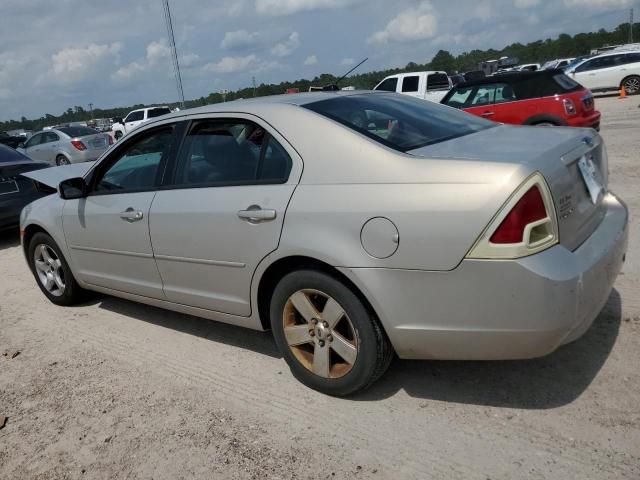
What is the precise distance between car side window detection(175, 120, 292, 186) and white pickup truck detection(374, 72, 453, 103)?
1456cm

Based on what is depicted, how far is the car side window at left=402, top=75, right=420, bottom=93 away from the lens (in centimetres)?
1738

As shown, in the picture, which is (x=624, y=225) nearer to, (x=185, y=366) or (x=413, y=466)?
(x=413, y=466)

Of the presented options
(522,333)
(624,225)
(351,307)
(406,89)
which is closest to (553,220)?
(522,333)

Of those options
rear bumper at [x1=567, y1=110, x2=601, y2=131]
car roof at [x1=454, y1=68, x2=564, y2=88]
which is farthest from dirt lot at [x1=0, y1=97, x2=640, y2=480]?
car roof at [x1=454, y1=68, x2=564, y2=88]

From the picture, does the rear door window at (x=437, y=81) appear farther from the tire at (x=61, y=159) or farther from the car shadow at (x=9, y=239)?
the car shadow at (x=9, y=239)

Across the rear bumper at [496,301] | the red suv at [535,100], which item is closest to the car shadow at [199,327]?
the rear bumper at [496,301]

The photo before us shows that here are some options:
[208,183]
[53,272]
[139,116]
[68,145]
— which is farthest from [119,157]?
[139,116]

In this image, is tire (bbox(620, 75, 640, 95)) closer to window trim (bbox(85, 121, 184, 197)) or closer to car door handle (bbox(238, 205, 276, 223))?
window trim (bbox(85, 121, 184, 197))

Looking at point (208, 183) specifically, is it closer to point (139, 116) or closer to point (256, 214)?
point (256, 214)

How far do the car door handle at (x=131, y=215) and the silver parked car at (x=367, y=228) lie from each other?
0.01 m

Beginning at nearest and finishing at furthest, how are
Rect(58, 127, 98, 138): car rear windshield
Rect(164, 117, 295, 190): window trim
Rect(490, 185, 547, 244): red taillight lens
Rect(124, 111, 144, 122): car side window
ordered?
Rect(490, 185, 547, 244): red taillight lens → Rect(164, 117, 295, 190): window trim → Rect(58, 127, 98, 138): car rear windshield → Rect(124, 111, 144, 122): car side window

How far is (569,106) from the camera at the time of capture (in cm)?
927

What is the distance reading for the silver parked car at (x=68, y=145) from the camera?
1783 centimetres

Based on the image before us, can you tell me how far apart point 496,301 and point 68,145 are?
1815cm
